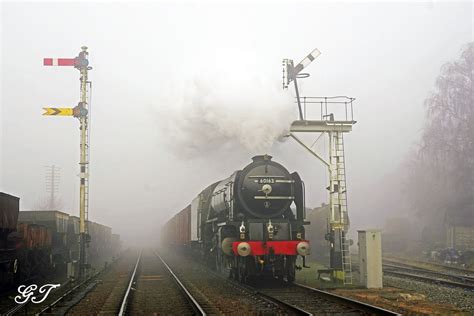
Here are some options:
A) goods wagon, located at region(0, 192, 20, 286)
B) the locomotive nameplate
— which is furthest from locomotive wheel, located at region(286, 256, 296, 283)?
goods wagon, located at region(0, 192, 20, 286)

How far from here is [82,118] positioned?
68.2 ft

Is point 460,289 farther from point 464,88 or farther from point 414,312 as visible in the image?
point 464,88

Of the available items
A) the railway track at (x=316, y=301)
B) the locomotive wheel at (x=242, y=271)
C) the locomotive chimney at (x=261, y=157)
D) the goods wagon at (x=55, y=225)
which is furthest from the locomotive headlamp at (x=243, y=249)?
the goods wagon at (x=55, y=225)

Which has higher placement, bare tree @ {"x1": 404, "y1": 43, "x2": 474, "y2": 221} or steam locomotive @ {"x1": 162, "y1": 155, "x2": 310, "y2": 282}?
bare tree @ {"x1": 404, "y1": 43, "x2": 474, "y2": 221}

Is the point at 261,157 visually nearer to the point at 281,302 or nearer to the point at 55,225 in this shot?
the point at 281,302

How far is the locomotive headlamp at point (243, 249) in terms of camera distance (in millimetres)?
14859

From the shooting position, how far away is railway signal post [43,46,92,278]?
20109 mm

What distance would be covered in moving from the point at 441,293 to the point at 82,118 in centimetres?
1451

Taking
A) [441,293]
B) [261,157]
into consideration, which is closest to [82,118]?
[261,157]

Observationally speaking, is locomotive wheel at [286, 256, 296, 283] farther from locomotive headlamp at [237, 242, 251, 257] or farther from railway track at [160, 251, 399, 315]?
locomotive headlamp at [237, 242, 251, 257]

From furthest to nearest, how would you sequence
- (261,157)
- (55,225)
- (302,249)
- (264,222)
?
(55,225) → (261,157) → (264,222) → (302,249)

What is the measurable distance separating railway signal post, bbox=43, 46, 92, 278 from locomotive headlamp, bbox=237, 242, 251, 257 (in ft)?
26.1

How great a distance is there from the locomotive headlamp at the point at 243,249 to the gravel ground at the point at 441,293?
4.78m

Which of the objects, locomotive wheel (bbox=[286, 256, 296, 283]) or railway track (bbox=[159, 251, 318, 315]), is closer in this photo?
railway track (bbox=[159, 251, 318, 315])
